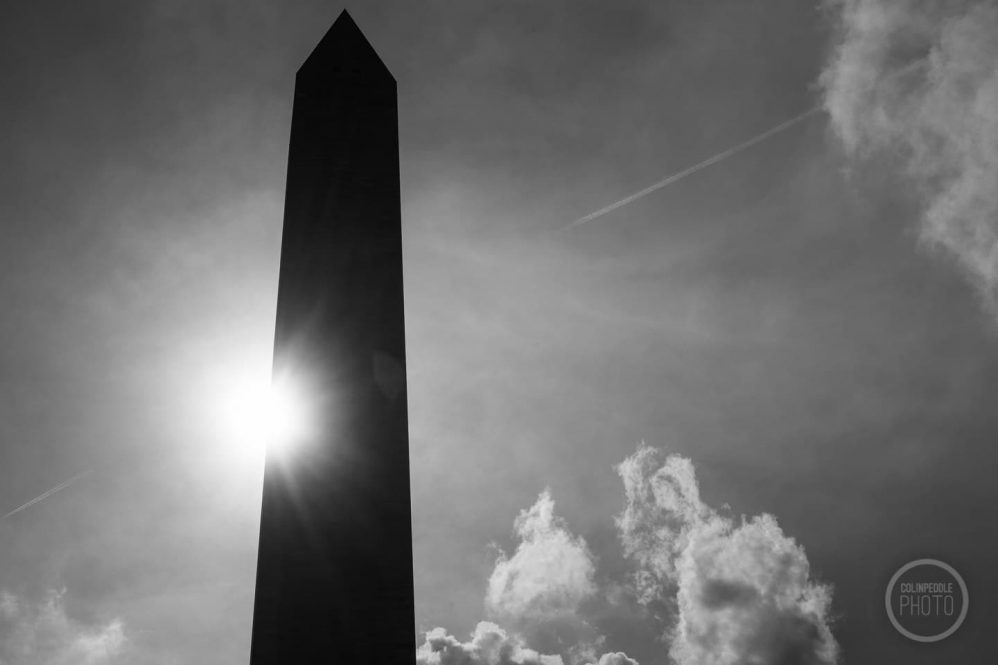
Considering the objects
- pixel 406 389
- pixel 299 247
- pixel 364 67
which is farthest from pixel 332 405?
pixel 364 67

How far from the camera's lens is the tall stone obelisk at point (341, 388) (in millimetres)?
12367

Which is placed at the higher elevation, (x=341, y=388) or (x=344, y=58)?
(x=344, y=58)

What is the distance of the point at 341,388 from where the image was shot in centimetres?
1420

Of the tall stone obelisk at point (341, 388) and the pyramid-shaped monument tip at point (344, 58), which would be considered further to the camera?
the pyramid-shaped monument tip at point (344, 58)

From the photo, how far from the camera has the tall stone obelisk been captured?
12367 millimetres

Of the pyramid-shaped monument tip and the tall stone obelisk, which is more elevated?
the pyramid-shaped monument tip

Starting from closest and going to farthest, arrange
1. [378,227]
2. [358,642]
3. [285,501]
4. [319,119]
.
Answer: [358,642], [285,501], [378,227], [319,119]

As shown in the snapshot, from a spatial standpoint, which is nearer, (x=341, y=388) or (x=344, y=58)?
(x=341, y=388)

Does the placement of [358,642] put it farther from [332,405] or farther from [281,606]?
[332,405]

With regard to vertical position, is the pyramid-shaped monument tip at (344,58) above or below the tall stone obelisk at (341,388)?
above

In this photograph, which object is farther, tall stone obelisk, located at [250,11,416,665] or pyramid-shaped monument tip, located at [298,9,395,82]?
pyramid-shaped monument tip, located at [298,9,395,82]

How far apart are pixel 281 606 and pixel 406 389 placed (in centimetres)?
469

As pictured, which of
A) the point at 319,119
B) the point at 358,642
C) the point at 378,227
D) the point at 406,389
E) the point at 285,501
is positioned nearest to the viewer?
the point at 358,642

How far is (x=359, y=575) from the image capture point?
12.7 metres
